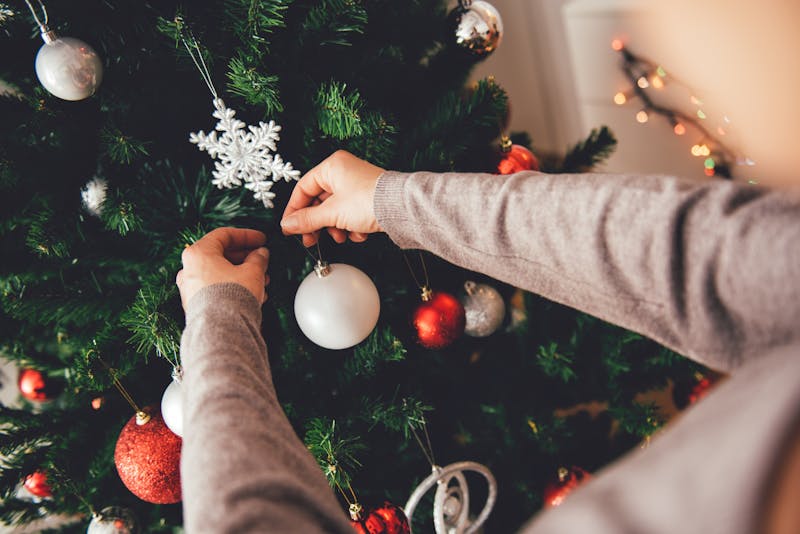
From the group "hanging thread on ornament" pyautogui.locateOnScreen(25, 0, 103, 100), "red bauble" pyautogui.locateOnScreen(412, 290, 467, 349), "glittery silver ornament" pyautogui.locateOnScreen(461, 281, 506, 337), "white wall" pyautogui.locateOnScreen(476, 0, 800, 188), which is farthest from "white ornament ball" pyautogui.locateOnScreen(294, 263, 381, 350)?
"white wall" pyautogui.locateOnScreen(476, 0, 800, 188)

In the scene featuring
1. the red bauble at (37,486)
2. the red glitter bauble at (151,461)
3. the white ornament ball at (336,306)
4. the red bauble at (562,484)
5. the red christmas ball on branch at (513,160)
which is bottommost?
the red bauble at (37,486)

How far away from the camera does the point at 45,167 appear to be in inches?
23.4

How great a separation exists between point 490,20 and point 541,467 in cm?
80

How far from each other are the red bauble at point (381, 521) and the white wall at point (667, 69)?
43.0 inches

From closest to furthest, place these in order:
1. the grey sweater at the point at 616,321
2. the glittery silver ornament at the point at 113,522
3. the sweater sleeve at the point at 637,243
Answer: the grey sweater at the point at 616,321, the sweater sleeve at the point at 637,243, the glittery silver ornament at the point at 113,522

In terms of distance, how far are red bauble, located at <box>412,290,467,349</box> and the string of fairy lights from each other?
1.02 m

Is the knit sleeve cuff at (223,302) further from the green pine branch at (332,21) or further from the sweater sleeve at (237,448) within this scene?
the green pine branch at (332,21)

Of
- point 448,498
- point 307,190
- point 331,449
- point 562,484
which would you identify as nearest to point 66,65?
point 307,190

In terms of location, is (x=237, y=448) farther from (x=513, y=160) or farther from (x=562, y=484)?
(x=562, y=484)

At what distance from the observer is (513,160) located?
74cm

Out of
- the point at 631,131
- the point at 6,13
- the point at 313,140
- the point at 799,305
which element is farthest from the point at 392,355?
the point at 631,131

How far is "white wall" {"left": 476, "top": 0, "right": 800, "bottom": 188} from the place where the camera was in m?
1.17

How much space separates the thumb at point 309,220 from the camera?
1.94 ft

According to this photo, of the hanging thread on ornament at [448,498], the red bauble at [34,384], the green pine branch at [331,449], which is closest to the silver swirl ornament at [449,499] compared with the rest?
the hanging thread on ornament at [448,498]
